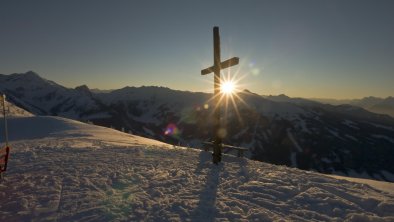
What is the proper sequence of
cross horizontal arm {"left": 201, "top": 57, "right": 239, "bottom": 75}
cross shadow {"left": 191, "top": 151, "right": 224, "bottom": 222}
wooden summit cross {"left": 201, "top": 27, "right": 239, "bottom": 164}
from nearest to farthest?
cross shadow {"left": 191, "top": 151, "right": 224, "bottom": 222} → cross horizontal arm {"left": 201, "top": 57, "right": 239, "bottom": 75} → wooden summit cross {"left": 201, "top": 27, "right": 239, "bottom": 164}

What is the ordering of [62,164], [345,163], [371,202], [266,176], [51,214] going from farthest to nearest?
[345,163] → [62,164] → [266,176] → [371,202] → [51,214]

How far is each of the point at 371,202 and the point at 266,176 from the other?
Answer: 4325mm

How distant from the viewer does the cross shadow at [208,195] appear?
389 inches

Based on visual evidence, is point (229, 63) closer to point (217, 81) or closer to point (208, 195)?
point (217, 81)

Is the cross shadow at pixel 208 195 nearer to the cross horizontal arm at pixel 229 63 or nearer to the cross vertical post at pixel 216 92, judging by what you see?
the cross vertical post at pixel 216 92

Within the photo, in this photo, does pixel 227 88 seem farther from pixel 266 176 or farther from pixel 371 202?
pixel 371 202

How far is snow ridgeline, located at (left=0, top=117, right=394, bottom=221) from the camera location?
991cm

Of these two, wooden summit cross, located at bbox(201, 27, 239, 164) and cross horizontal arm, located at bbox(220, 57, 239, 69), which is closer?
cross horizontal arm, located at bbox(220, 57, 239, 69)

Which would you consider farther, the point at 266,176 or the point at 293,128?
the point at 293,128

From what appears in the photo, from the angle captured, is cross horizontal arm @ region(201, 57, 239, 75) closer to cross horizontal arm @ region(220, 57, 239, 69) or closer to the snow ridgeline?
cross horizontal arm @ region(220, 57, 239, 69)

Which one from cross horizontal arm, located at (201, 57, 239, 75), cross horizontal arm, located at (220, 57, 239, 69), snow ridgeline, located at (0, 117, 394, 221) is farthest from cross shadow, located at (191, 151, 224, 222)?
cross horizontal arm, located at (220, 57, 239, 69)

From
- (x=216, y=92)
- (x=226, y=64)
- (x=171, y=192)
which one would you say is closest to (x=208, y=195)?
(x=171, y=192)

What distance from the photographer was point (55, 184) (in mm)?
12633

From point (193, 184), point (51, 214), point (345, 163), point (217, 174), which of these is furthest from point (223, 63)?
point (345, 163)
